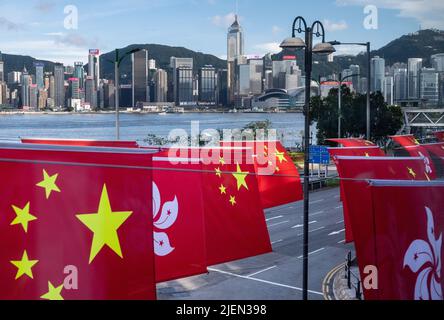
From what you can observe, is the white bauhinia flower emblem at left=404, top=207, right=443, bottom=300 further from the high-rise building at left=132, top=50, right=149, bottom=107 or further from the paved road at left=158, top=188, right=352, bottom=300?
the high-rise building at left=132, top=50, right=149, bottom=107

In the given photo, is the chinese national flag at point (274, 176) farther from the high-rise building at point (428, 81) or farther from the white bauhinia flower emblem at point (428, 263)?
the high-rise building at point (428, 81)

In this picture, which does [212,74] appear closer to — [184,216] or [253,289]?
[253,289]

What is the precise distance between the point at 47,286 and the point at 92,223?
0.79m

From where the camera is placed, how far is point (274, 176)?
39.0 feet

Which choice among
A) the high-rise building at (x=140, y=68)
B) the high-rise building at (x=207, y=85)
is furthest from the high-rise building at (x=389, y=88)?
the high-rise building at (x=140, y=68)

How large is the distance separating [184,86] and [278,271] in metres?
78.9

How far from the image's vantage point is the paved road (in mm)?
19438

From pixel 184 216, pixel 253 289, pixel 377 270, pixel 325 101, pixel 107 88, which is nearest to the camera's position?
pixel 377 270

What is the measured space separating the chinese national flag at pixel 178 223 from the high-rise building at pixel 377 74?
72473 millimetres

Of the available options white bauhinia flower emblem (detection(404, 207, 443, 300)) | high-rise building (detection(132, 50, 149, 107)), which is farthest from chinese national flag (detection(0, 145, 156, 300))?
high-rise building (detection(132, 50, 149, 107))

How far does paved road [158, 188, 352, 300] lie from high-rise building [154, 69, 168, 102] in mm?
58248

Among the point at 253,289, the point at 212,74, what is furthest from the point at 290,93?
the point at 253,289

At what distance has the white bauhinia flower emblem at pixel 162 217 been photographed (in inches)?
324

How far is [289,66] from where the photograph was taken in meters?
61.6
